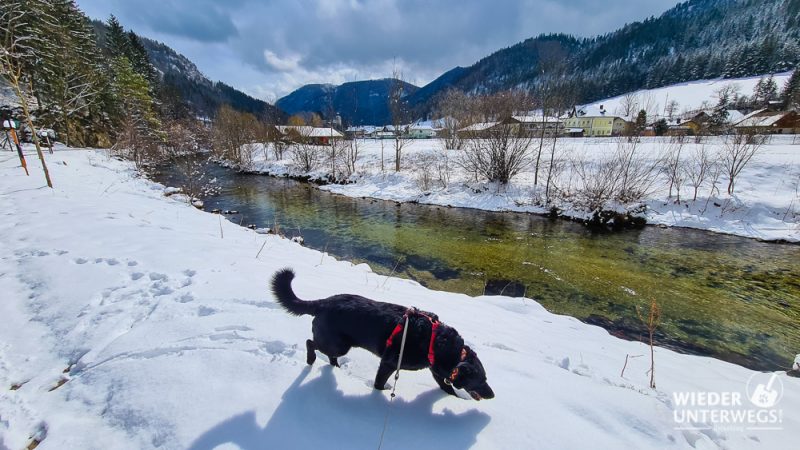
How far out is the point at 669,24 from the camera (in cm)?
11075

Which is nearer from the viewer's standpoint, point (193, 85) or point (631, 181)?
point (631, 181)

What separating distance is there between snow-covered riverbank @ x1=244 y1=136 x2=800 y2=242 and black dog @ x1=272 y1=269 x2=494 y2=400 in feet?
48.7

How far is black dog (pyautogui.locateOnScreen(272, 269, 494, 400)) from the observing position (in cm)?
223

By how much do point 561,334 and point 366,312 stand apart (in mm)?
3758

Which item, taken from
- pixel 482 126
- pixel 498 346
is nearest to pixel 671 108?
pixel 482 126

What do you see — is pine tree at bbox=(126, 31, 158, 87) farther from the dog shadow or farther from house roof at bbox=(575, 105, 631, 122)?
house roof at bbox=(575, 105, 631, 122)

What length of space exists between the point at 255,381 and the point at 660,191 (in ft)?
65.5

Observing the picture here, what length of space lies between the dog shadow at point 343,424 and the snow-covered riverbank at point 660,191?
15106 millimetres

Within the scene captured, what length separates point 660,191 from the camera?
15.3 metres

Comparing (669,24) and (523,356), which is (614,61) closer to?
(669,24)

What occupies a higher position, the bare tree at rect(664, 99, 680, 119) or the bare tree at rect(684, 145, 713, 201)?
the bare tree at rect(664, 99, 680, 119)

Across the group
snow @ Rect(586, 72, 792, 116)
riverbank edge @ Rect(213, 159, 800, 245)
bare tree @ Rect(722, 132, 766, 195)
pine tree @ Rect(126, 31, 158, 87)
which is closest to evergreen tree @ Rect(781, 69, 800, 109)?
snow @ Rect(586, 72, 792, 116)

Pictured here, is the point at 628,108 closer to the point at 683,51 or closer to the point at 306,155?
the point at 683,51

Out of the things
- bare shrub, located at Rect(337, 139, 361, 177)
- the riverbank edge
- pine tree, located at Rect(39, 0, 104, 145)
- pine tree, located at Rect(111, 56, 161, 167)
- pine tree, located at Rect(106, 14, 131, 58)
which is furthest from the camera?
pine tree, located at Rect(106, 14, 131, 58)
